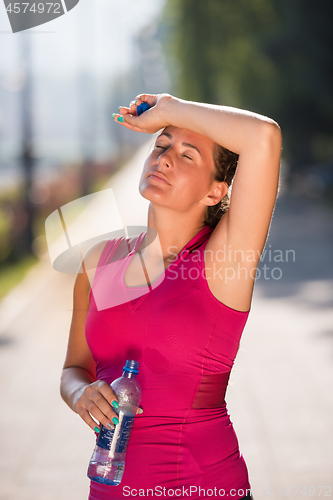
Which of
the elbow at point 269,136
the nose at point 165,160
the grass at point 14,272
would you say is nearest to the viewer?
the elbow at point 269,136

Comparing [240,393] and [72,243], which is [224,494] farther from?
[240,393]

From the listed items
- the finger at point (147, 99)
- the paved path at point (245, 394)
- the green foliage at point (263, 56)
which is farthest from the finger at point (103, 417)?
the green foliage at point (263, 56)

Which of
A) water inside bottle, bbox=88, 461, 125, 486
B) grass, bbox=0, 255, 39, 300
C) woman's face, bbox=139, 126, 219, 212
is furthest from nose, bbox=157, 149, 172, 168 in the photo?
grass, bbox=0, 255, 39, 300

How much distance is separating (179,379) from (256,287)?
810 cm

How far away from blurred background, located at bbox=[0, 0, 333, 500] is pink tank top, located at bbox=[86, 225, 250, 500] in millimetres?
1222

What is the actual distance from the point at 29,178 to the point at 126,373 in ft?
40.2

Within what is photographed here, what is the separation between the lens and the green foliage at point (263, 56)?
21469 mm

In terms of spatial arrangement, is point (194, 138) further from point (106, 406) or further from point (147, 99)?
point (106, 406)

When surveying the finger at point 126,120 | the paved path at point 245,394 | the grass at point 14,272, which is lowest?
the grass at point 14,272

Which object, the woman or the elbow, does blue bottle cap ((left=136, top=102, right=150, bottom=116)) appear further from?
the elbow

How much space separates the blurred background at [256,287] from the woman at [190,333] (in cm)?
111

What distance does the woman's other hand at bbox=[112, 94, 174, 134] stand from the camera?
Answer: 2168mm

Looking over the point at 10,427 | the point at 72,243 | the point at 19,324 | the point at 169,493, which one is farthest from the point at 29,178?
the point at 169,493

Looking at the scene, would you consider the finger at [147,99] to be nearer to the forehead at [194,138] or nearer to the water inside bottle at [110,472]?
the forehead at [194,138]
